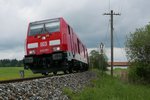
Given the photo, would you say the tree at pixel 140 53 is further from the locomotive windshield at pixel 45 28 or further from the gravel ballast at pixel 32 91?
the gravel ballast at pixel 32 91

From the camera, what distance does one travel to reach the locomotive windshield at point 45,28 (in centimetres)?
2168

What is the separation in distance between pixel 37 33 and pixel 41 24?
669mm

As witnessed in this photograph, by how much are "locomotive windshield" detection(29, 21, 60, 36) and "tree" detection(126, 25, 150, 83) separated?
91.9 ft

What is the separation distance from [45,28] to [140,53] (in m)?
29.3

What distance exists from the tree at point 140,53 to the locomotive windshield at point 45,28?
28.0m

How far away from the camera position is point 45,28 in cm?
2180

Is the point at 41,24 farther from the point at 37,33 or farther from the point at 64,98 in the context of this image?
the point at 64,98

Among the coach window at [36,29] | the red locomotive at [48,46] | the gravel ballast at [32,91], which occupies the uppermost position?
the coach window at [36,29]

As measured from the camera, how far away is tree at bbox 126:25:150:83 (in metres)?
48.3

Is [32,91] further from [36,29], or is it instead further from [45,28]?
[36,29]

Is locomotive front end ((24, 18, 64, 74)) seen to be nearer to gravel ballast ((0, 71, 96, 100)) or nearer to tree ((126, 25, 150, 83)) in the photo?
gravel ballast ((0, 71, 96, 100))

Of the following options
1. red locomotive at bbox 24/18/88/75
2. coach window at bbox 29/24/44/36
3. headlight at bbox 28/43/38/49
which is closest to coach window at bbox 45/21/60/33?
red locomotive at bbox 24/18/88/75

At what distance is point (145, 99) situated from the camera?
16609 mm

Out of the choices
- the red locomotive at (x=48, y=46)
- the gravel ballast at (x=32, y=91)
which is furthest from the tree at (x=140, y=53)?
the gravel ballast at (x=32, y=91)
